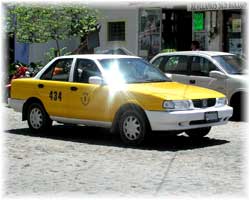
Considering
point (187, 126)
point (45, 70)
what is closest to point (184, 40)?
point (45, 70)

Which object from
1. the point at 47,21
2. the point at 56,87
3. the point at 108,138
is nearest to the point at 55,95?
the point at 56,87

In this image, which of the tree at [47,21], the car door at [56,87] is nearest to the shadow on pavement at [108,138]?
the car door at [56,87]

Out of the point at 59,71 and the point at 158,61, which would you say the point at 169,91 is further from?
the point at 158,61

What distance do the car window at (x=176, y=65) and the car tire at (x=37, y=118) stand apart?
369 centimetres

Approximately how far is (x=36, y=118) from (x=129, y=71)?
2136 mm

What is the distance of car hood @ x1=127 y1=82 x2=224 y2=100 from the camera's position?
30.0 feet

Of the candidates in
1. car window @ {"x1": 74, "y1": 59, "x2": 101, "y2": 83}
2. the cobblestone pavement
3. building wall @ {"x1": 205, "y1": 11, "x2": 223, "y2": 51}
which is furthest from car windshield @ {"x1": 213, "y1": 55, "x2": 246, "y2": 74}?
building wall @ {"x1": 205, "y1": 11, "x2": 223, "y2": 51}

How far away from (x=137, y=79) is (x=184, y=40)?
13.1m

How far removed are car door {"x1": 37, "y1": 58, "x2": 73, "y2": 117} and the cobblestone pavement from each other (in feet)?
1.81

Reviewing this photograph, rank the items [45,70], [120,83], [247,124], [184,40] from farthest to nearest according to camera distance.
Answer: [184,40], [247,124], [45,70], [120,83]

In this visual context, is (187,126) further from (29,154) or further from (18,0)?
(18,0)

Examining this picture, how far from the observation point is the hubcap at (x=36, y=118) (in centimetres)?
1097

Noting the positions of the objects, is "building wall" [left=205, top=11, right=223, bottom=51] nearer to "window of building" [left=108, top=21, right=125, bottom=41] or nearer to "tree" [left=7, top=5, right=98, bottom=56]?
"window of building" [left=108, top=21, right=125, bottom=41]

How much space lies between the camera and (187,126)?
359 inches
